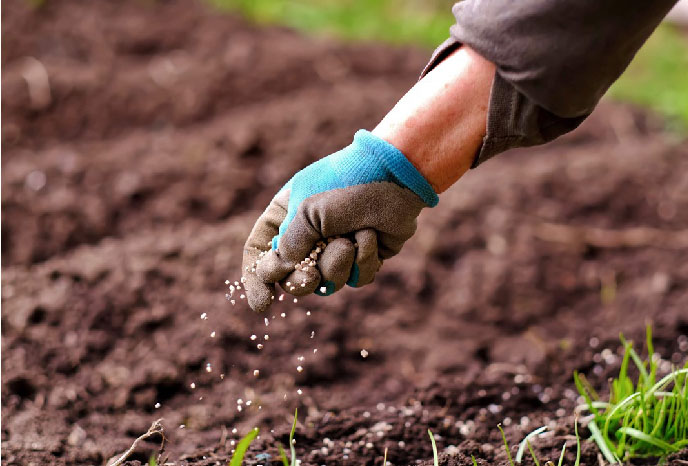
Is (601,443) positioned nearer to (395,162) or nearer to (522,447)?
(522,447)

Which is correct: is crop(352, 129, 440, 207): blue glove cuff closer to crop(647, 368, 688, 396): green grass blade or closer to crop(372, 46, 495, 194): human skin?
crop(372, 46, 495, 194): human skin

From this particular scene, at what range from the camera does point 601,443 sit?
5.57 ft

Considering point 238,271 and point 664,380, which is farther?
point 238,271

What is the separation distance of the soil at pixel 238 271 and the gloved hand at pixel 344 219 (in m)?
0.49

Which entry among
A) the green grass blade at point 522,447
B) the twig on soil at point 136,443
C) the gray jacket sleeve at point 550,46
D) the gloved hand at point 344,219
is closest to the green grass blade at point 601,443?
the green grass blade at point 522,447

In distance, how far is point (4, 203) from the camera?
319 cm

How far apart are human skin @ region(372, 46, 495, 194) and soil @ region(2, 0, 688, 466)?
754 millimetres

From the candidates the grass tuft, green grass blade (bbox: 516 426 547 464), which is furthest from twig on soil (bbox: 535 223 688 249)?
green grass blade (bbox: 516 426 547 464)

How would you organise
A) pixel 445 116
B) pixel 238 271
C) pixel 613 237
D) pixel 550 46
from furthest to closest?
pixel 613 237 < pixel 238 271 < pixel 445 116 < pixel 550 46

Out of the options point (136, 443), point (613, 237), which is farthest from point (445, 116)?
point (613, 237)

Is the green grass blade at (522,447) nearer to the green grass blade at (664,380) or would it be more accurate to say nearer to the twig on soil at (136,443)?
the green grass blade at (664,380)

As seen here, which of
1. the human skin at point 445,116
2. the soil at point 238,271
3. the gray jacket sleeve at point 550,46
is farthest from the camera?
the soil at point 238,271

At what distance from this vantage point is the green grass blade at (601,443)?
167 cm

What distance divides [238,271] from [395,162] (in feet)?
4.64
